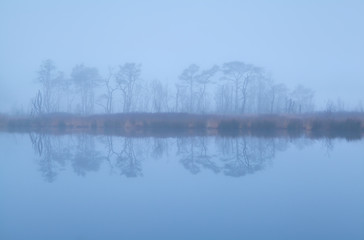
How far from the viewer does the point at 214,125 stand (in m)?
17.6

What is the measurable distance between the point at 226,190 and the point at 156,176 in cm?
174

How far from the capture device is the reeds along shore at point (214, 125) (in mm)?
15402

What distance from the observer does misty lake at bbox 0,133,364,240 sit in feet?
13.0

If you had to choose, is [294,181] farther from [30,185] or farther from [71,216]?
[30,185]

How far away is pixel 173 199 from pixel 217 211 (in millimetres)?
876

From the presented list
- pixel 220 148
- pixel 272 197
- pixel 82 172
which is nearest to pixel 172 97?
pixel 220 148

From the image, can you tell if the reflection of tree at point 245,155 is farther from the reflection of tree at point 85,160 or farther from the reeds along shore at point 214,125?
the reflection of tree at point 85,160

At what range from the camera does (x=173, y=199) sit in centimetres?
521

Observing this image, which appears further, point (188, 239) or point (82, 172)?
point (82, 172)

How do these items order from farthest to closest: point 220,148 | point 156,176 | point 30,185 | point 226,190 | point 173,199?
point 220,148, point 156,176, point 30,185, point 226,190, point 173,199

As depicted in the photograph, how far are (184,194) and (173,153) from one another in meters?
4.38

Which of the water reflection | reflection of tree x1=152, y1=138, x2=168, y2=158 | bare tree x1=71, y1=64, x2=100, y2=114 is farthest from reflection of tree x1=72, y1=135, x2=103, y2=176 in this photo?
bare tree x1=71, y1=64, x2=100, y2=114

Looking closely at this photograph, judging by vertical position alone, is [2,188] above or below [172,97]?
below

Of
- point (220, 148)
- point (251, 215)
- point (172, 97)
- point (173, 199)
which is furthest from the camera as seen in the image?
point (172, 97)
